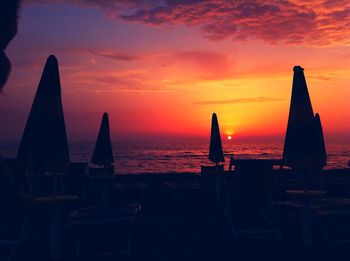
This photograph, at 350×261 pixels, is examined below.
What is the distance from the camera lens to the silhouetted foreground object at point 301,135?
226 inches

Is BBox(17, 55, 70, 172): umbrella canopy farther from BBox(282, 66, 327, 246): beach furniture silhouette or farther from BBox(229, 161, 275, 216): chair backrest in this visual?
BBox(282, 66, 327, 246): beach furniture silhouette

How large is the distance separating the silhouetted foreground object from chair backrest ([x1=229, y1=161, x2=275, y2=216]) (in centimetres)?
42

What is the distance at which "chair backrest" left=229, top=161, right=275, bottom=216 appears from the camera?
6129mm

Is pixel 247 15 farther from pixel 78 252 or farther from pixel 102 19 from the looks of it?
pixel 78 252

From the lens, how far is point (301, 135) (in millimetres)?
5805

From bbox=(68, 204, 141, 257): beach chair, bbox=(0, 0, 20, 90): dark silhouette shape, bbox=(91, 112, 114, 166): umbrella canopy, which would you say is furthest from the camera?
bbox=(91, 112, 114, 166): umbrella canopy

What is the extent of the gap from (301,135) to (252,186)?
3.67 feet

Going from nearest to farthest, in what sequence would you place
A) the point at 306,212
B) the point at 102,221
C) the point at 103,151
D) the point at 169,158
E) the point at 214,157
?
the point at 102,221 < the point at 306,212 < the point at 103,151 < the point at 214,157 < the point at 169,158

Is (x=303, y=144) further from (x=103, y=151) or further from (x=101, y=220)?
(x=103, y=151)

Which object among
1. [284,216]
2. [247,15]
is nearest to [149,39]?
[247,15]

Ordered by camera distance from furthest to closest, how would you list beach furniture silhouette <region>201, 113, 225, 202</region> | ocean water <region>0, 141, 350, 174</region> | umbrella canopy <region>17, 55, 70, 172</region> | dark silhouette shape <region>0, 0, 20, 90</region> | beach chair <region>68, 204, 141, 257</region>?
1. ocean water <region>0, 141, 350, 174</region>
2. beach furniture silhouette <region>201, 113, 225, 202</region>
3. beach chair <region>68, 204, 141, 257</region>
4. umbrella canopy <region>17, 55, 70, 172</region>
5. dark silhouette shape <region>0, 0, 20, 90</region>

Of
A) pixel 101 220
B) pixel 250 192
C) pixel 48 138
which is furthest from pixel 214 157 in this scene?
Answer: pixel 48 138

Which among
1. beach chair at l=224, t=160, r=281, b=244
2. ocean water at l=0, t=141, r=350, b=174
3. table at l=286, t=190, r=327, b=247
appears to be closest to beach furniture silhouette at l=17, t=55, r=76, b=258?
beach chair at l=224, t=160, r=281, b=244

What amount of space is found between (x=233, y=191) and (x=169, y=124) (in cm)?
6231
